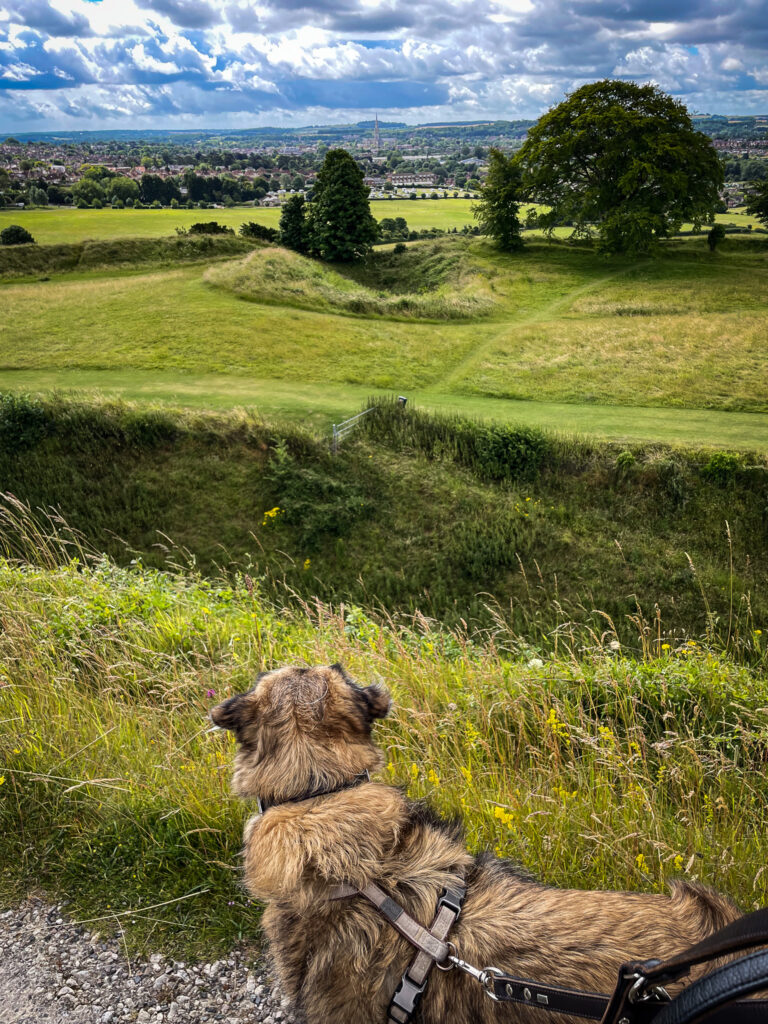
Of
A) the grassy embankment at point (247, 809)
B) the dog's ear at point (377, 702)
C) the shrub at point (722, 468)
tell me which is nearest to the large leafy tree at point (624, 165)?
the shrub at point (722, 468)

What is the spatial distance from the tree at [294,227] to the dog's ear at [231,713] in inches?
1860

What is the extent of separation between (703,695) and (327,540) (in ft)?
38.1

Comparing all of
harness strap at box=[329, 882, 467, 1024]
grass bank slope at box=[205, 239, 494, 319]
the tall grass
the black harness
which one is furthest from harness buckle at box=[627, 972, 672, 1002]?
grass bank slope at box=[205, 239, 494, 319]

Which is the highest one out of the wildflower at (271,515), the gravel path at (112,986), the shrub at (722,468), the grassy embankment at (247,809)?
the grassy embankment at (247,809)

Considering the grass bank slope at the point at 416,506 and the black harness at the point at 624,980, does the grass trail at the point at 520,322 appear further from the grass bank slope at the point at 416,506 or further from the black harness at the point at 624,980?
the black harness at the point at 624,980

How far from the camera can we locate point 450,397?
2127cm

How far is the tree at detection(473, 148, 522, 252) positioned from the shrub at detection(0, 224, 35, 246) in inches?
1250

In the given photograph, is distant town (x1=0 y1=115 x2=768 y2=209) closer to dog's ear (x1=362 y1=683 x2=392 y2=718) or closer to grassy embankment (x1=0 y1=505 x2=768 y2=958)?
grassy embankment (x1=0 y1=505 x2=768 y2=958)

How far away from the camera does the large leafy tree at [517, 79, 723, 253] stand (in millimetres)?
38688

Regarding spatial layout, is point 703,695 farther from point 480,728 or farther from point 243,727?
point 243,727

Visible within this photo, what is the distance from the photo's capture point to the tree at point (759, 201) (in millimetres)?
42000

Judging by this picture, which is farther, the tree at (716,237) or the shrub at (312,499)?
the tree at (716,237)

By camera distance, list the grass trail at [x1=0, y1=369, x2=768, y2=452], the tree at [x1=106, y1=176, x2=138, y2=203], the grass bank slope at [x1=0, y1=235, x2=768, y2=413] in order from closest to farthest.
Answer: the grass trail at [x1=0, y1=369, x2=768, y2=452]
the grass bank slope at [x1=0, y1=235, x2=768, y2=413]
the tree at [x1=106, y1=176, x2=138, y2=203]

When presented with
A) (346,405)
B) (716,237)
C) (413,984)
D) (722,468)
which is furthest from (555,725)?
(716,237)
